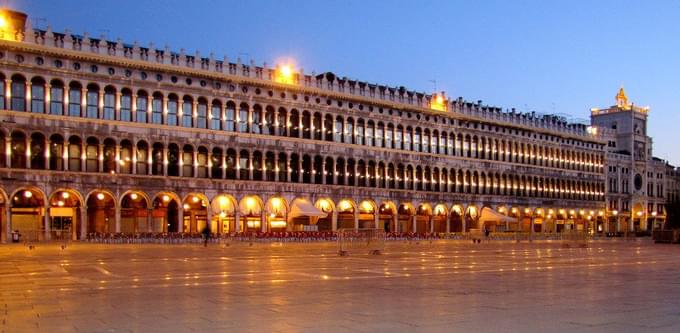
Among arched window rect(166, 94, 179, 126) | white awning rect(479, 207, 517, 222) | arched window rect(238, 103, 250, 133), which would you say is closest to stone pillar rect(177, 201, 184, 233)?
arched window rect(166, 94, 179, 126)

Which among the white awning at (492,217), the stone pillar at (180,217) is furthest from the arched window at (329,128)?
the white awning at (492,217)

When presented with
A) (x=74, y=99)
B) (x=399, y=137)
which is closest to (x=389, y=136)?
(x=399, y=137)

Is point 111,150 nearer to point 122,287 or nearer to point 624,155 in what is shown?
point 122,287

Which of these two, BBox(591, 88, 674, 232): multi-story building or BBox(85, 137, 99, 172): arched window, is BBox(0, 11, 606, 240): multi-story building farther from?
BBox(591, 88, 674, 232): multi-story building

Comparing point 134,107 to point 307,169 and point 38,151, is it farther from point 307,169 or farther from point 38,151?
point 307,169

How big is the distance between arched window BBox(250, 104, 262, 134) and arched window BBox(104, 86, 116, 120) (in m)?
13.5

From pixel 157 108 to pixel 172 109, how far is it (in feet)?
4.75

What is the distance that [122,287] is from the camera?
19328mm

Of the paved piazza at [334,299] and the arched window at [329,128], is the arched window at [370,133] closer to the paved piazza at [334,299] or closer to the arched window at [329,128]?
the arched window at [329,128]

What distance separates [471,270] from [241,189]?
145ft

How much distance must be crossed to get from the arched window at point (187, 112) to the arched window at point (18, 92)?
13543 millimetres

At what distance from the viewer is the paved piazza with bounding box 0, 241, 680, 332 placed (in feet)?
41.5

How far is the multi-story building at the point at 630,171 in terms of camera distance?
114 metres

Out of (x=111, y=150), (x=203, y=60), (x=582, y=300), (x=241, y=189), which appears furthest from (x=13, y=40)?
(x=582, y=300)
